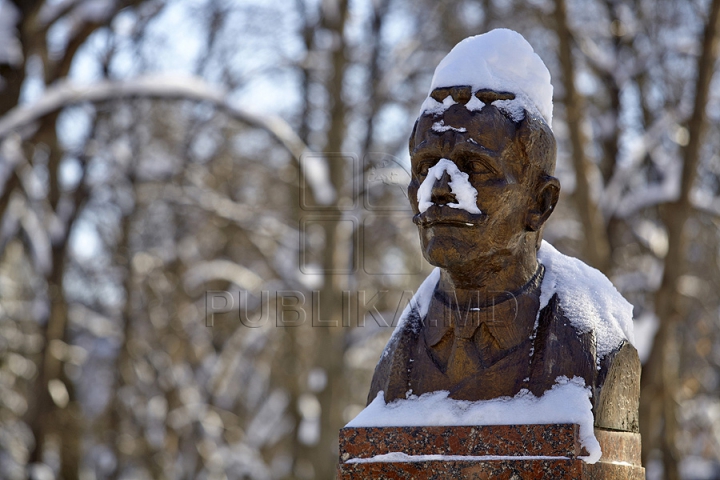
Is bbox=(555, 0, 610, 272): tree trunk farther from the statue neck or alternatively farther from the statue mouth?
the statue mouth

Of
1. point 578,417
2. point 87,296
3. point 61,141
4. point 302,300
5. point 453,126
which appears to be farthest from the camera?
point 87,296

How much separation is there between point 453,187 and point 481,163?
0.16m

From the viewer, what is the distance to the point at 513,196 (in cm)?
404

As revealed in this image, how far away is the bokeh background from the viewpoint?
35.4 feet

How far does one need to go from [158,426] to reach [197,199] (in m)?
6.60

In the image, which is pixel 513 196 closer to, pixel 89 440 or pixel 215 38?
pixel 215 38

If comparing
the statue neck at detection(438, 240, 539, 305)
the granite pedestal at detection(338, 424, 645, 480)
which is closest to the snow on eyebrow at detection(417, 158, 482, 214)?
the statue neck at detection(438, 240, 539, 305)

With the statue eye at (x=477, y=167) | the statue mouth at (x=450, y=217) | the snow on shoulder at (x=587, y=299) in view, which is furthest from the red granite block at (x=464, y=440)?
the statue eye at (x=477, y=167)

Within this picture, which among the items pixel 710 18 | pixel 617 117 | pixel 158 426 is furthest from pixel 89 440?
pixel 710 18

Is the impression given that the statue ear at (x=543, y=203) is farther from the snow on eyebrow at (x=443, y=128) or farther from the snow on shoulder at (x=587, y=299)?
the snow on eyebrow at (x=443, y=128)

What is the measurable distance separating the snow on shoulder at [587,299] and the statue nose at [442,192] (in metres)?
0.59

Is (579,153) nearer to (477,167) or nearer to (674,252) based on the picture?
(674,252)

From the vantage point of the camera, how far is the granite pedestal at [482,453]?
145 inches

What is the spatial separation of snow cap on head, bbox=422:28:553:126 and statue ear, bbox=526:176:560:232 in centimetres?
29
